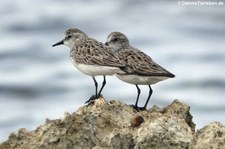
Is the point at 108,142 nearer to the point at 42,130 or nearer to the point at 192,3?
the point at 42,130

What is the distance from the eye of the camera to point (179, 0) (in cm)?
3173

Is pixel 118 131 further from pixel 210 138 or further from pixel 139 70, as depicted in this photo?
pixel 139 70

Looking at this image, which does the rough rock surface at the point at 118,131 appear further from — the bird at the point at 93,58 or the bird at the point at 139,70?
the bird at the point at 93,58

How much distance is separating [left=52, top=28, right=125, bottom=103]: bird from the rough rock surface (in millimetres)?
1916

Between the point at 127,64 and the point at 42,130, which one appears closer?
the point at 42,130

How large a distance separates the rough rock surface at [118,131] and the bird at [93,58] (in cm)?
192

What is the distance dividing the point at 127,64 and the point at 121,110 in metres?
2.23

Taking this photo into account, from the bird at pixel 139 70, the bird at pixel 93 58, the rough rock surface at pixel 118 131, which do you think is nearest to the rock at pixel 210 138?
the rough rock surface at pixel 118 131

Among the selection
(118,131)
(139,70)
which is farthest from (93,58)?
(118,131)

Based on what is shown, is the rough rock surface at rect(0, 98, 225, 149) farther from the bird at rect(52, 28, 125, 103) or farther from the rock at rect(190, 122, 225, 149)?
the bird at rect(52, 28, 125, 103)

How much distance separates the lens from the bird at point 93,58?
11.1 m

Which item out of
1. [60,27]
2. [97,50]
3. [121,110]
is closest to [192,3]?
[60,27]

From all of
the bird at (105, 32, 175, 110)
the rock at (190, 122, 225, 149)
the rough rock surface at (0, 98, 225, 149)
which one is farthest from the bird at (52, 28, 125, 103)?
the rock at (190, 122, 225, 149)

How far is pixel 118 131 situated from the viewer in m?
8.12
